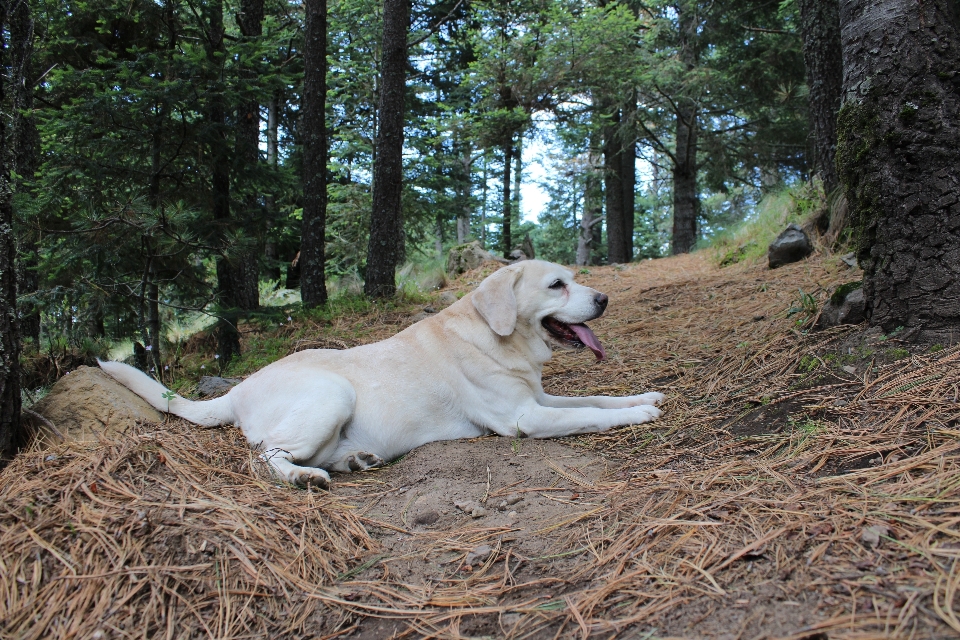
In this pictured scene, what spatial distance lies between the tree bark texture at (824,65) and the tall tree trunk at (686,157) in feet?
31.7

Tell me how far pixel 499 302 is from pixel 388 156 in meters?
4.84

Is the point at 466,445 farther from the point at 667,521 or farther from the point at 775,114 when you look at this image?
the point at 775,114

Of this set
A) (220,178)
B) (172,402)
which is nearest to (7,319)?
(172,402)

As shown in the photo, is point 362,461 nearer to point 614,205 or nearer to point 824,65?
point 824,65

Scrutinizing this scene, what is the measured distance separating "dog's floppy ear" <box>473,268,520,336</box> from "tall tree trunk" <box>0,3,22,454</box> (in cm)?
263

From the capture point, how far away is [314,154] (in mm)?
7965

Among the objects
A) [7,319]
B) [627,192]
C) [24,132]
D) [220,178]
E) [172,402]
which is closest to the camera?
[7,319]

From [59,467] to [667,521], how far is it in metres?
2.62

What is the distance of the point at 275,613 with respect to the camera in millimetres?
1810

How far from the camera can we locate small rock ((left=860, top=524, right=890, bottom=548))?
160 centimetres

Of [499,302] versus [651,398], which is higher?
[499,302]

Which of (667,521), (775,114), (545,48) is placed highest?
(545,48)

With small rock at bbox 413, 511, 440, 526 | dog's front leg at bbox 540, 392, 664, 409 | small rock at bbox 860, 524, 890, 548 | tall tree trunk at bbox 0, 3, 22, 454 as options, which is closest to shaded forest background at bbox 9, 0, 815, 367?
tall tree trunk at bbox 0, 3, 22, 454

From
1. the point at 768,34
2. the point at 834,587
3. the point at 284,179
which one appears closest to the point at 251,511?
the point at 834,587
